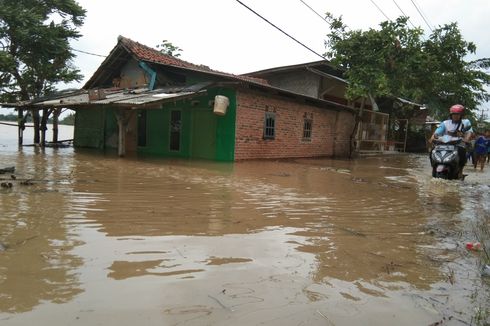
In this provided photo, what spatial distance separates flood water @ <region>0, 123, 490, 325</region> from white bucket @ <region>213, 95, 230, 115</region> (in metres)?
6.77

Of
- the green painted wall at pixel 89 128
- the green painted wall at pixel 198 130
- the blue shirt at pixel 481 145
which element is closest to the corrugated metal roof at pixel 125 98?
the green painted wall at pixel 198 130

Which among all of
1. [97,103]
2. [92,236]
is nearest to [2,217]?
[92,236]

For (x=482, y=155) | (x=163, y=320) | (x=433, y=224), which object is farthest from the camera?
(x=482, y=155)

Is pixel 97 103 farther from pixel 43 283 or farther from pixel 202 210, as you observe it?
pixel 43 283

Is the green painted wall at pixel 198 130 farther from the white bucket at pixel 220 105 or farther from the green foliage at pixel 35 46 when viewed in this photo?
the green foliage at pixel 35 46

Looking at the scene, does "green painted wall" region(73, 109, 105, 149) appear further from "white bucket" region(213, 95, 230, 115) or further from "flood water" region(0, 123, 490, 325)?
"flood water" region(0, 123, 490, 325)

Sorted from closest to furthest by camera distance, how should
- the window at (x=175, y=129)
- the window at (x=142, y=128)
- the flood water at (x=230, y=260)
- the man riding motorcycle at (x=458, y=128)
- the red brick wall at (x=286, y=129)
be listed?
the flood water at (x=230, y=260) < the man riding motorcycle at (x=458, y=128) < the red brick wall at (x=286, y=129) < the window at (x=175, y=129) < the window at (x=142, y=128)

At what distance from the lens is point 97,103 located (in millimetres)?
12414

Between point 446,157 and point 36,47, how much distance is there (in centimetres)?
1714

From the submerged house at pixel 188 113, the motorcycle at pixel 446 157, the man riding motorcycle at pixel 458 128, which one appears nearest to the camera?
the man riding motorcycle at pixel 458 128

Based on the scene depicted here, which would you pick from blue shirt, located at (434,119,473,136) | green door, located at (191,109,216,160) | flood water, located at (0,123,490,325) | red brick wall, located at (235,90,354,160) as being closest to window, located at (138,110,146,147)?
green door, located at (191,109,216,160)

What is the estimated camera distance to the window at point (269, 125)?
1457 cm

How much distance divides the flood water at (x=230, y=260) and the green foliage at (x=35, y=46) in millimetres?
13498

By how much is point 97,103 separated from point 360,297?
11520 mm
